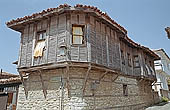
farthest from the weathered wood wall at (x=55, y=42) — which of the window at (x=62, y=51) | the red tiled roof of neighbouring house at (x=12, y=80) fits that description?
the red tiled roof of neighbouring house at (x=12, y=80)

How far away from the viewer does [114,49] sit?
406 inches

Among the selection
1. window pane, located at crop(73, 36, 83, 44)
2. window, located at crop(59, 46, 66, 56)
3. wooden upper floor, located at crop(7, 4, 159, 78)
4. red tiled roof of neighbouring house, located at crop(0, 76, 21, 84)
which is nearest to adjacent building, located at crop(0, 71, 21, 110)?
red tiled roof of neighbouring house, located at crop(0, 76, 21, 84)

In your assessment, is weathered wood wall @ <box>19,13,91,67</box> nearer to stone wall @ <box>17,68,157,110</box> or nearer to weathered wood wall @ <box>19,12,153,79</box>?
weathered wood wall @ <box>19,12,153,79</box>

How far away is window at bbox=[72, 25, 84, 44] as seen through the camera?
8392 mm

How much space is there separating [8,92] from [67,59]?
20.8 feet

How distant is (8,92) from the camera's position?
10766mm

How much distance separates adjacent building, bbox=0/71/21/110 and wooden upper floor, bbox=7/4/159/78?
2168mm

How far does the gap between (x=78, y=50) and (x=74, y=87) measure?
6.71 ft

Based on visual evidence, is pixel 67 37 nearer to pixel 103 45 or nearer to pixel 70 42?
pixel 70 42

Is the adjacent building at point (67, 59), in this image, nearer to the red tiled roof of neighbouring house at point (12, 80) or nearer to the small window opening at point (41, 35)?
the small window opening at point (41, 35)

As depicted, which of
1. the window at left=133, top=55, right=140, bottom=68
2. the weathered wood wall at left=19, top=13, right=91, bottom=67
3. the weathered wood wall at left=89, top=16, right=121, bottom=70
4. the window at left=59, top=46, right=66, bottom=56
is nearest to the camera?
the window at left=59, top=46, right=66, bottom=56

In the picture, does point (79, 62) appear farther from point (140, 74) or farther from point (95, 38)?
point (140, 74)

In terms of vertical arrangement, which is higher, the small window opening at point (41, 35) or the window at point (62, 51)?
the small window opening at point (41, 35)

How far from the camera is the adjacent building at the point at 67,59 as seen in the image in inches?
306
